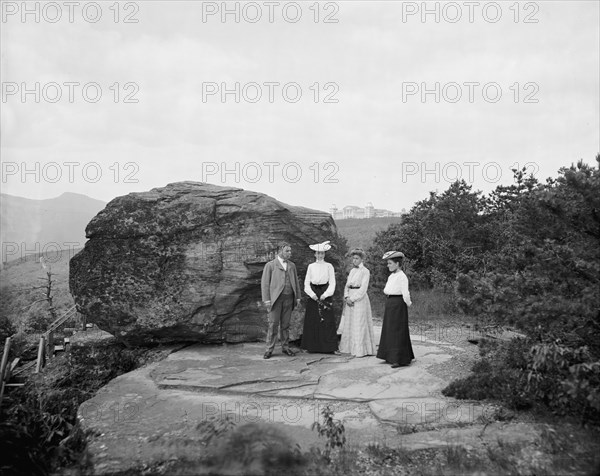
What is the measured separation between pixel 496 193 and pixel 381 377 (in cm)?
1173

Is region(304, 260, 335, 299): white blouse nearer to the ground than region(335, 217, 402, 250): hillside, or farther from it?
nearer to the ground

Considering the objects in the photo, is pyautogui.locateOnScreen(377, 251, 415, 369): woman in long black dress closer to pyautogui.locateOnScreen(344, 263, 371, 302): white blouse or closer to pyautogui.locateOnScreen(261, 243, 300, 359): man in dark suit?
pyautogui.locateOnScreen(344, 263, 371, 302): white blouse

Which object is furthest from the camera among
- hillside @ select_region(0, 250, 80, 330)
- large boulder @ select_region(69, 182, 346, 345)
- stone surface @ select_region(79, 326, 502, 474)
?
hillside @ select_region(0, 250, 80, 330)

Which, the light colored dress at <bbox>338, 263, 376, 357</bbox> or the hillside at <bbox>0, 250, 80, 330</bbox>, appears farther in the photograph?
the hillside at <bbox>0, 250, 80, 330</bbox>

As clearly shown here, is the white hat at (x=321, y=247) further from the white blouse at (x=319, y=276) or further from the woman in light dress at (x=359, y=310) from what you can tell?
the woman in light dress at (x=359, y=310)

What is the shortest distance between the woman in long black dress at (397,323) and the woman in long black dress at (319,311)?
121 cm

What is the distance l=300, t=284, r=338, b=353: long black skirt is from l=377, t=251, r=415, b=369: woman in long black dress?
1201 mm

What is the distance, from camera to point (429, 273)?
1714 centimetres

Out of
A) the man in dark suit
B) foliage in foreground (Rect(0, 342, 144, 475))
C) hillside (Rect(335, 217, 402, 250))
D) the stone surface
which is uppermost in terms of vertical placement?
hillside (Rect(335, 217, 402, 250))

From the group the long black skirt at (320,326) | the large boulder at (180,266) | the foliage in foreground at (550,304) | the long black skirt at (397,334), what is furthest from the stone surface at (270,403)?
the large boulder at (180,266)

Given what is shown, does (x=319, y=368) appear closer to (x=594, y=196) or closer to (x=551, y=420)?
(x=551, y=420)

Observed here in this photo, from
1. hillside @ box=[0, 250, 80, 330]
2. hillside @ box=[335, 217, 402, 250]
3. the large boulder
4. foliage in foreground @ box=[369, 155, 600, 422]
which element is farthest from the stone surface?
hillside @ box=[335, 217, 402, 250]

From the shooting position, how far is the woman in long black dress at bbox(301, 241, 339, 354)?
877cm

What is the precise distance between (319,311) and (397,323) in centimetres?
162
